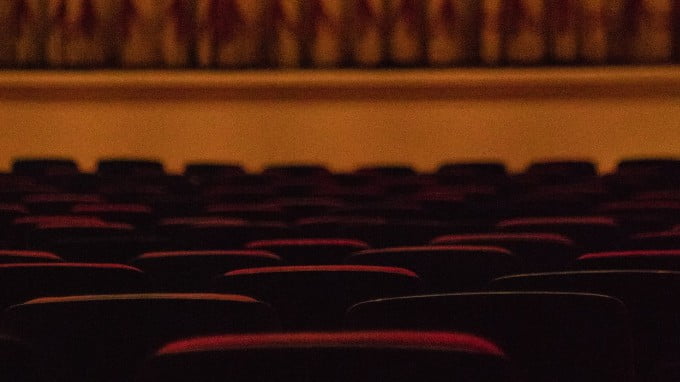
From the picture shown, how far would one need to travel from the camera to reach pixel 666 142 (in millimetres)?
7699

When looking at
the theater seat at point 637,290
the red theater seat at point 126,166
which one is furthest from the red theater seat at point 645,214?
the red theater seat at point 126,166

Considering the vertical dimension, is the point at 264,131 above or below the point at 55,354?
above

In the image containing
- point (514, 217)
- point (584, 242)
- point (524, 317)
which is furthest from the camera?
point (514, 217)

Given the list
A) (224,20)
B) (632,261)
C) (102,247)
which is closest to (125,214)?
(102,247)

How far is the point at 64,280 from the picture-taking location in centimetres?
191

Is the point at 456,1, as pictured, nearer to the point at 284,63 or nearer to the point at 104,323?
the point at 284,63

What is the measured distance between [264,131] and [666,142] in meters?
3.54

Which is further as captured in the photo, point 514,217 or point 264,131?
point 264,131

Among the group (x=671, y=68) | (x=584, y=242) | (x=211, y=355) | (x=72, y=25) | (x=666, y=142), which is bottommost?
(x=211, y=355)

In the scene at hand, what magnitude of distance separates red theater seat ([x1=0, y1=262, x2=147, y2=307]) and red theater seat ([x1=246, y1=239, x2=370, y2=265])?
0.68 m

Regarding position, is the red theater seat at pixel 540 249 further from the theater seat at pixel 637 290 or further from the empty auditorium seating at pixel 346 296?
the theater seat at pixel 637 290

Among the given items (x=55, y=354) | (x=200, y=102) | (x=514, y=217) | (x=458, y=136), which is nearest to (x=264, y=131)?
(x=200, y=102)

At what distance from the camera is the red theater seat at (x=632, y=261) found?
6.61 feet

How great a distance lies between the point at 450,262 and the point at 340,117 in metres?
5.77
